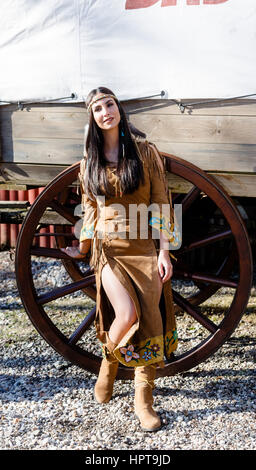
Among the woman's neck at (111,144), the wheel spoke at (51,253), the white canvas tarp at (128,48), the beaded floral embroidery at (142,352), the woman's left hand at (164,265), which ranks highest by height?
the white canvas tarp at (128,48)

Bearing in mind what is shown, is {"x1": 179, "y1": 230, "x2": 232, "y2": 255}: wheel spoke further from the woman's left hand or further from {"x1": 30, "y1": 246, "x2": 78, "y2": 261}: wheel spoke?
{"x1": 30, "y1": 246, "x2": 78, "y2": 261}: wheel spoke

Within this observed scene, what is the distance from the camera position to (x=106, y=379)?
258 centimetres

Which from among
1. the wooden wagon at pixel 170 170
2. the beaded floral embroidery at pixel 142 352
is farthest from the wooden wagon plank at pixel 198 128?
the beaded floral embroidery at pixel 142 352

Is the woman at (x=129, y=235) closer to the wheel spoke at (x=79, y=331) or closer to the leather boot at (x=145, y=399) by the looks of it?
the leather boot at (x=145, y=399)

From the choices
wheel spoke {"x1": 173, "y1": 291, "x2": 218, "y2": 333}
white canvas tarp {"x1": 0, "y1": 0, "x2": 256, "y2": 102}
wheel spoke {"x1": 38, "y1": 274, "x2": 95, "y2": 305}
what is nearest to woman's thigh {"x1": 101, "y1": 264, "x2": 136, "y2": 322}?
wheel spoke {"x1": 38, "y1": 274, "x2": 95, "y2": 305}

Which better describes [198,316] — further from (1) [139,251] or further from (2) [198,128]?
(2) [198,128]

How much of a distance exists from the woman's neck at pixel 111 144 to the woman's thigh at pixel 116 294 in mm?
526

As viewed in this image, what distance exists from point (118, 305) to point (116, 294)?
0.18 feet

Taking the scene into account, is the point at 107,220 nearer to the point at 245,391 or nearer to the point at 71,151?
the point at 71,151

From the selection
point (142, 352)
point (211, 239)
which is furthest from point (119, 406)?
point (211, 239)

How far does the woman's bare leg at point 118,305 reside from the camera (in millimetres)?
2395

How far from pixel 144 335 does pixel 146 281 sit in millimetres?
267

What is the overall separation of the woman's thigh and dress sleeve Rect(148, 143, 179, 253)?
1.05ft

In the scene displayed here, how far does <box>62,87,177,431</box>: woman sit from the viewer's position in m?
2.38
